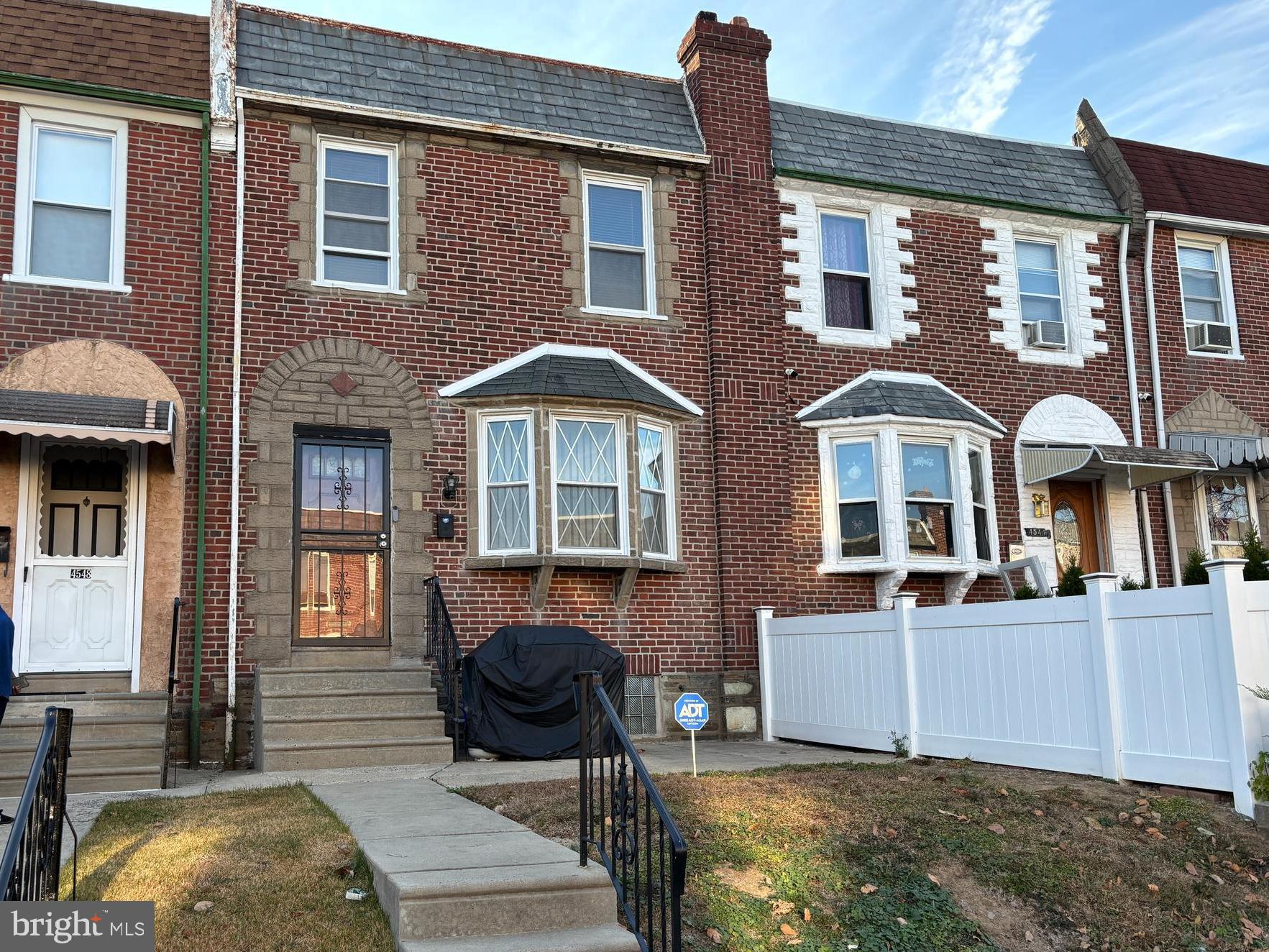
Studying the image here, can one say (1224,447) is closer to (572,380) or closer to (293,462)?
(572,380)

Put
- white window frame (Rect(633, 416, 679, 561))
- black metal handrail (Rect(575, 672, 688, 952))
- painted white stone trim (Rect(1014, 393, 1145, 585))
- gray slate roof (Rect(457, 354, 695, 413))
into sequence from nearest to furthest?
black metal handrail (Rect(575, 672, 688, 952)) < gray slate roof (Rect(457, 354, 695, 413)) < white window frame (Rect(633, 416, 679, 561)) < painted white stone trim (Rect(1014, 393, 1145, 585))

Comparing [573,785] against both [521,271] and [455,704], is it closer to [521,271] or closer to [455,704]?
[455,704]

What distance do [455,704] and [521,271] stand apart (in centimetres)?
485

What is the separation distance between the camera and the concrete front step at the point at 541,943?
5.32 m

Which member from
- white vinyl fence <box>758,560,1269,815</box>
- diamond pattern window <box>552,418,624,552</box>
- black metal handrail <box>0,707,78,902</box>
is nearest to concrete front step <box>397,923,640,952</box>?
black metal handrail <box>0,707,78,902</box>

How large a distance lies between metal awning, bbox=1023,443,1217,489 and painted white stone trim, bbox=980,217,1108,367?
127cm

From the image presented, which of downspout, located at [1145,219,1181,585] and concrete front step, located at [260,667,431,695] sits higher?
downspout, located at [1145,219,1181,585]

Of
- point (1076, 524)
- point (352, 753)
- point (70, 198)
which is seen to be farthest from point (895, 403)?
point (70, 198)

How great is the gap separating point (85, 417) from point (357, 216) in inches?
144

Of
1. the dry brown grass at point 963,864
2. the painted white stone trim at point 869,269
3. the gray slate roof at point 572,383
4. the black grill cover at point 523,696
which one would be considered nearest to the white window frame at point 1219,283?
the painted white stone trim at point 869,269

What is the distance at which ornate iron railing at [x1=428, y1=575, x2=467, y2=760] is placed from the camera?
11.2m

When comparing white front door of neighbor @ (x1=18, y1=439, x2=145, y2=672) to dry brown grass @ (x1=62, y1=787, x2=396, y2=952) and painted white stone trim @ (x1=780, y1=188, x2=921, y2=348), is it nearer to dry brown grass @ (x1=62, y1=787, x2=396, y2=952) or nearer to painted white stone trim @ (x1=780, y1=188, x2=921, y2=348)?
dry brown grass @ (x1=62, y1=787, x2=396, y2=952)

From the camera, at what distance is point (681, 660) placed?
13125mm

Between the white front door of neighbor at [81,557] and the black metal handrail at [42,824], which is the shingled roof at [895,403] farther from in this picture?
the black metal handrail at [42,824]
